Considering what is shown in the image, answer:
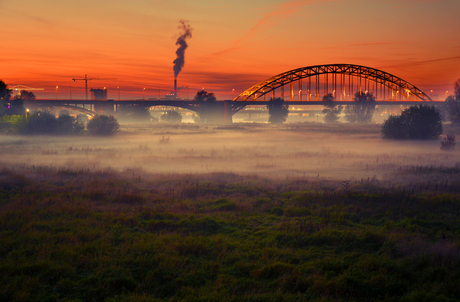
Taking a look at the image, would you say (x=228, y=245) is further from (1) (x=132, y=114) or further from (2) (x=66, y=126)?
(1) (x=132, y=114)

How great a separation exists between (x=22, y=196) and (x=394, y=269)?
644 inches

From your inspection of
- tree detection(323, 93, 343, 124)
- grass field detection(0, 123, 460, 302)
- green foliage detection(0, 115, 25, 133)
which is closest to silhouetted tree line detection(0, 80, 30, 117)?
green foliage detection(0, 115, 25, 133)

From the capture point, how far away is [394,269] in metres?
8.37

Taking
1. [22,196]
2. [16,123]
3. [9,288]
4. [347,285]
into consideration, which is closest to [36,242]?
[9,288]

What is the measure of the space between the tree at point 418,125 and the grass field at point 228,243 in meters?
39.6

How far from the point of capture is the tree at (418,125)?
51781 mm

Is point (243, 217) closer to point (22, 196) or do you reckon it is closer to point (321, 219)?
point (321, 219)

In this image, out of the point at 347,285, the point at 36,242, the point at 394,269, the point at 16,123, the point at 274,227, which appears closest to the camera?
the point at 347,285

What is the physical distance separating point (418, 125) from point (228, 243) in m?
53.4

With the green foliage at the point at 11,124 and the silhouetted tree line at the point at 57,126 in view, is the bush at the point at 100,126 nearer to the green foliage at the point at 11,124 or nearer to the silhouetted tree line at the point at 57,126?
the silhouetted tree line at the point at 57,126

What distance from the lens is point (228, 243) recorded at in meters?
10.1

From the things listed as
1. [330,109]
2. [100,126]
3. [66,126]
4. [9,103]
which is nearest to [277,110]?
[330,109]

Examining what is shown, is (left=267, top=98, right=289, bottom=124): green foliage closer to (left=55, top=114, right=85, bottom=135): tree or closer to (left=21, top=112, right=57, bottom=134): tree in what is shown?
(left=55, top=114, right=85, bottom=135): tree

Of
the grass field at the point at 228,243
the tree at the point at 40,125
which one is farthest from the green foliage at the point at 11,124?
the grass field at the point at 228,243
